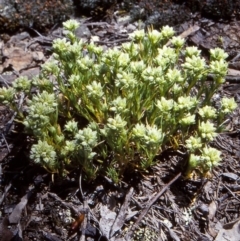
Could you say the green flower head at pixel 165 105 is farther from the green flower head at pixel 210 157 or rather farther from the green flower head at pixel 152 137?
the green flower head at pixel 210 157

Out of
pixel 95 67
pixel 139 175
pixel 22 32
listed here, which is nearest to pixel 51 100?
pixel 95 67

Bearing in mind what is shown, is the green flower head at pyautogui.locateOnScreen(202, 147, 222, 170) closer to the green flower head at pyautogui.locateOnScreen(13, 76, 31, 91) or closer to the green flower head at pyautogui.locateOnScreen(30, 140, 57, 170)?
the green flower head at pyautogui.locateOnScreen(30, 140, 57, 170)

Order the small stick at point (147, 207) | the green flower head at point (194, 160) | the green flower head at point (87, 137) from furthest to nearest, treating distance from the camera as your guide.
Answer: the small stick at point (147, 207) → the green flower head at point (194, 160) → the green flower head at point (87, 137)

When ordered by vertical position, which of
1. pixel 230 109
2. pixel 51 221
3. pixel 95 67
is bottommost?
pixel 51 221

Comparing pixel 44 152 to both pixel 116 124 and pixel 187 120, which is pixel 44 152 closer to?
pixel 116 124

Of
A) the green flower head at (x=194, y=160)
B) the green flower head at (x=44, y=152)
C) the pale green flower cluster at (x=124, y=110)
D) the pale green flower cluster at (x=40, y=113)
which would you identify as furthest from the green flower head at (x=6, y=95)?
the green flower head at (x=194, y=160)

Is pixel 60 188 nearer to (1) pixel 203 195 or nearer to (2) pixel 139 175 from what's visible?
(2) pixel 139 175
